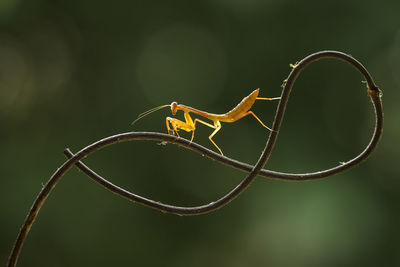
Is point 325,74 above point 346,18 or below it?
below

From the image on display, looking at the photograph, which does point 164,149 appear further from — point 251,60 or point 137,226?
point 251,60

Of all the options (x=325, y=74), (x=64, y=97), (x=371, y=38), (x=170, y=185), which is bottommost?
(x=170, y=185)

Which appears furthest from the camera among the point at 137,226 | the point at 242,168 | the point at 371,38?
the point at 137,226

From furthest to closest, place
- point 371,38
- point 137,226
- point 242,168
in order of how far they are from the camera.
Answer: point 137,226 → point 371,38 → point 242,168

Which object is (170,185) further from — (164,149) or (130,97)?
(130,97)

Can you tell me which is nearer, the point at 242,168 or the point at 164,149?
the point at 242,168

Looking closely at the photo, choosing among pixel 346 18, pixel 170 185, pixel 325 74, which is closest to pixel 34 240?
pixel 170 185

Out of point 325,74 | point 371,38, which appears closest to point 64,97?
point 325,74

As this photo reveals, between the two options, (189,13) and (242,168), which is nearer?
A: (242,168)

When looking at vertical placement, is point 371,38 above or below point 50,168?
above
